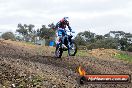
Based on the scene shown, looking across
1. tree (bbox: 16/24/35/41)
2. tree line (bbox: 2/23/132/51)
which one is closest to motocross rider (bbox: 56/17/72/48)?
tree line (bbox: 2/23/132/51)

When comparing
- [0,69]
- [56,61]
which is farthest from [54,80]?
[56,61]

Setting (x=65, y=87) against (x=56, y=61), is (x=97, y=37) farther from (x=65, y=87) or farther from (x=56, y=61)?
(x=65, y=87)

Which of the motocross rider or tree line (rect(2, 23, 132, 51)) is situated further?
tree line (rect(2, 23, 132, 51))

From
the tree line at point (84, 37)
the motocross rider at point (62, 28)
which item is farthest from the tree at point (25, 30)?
the motocross rider at point (62, 28)

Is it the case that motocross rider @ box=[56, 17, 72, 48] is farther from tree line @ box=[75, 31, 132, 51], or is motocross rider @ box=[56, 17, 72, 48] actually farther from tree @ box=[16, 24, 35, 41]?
tree @ box=[16, 24, 35, 41]

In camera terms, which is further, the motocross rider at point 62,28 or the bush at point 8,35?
the bush at point 8,35

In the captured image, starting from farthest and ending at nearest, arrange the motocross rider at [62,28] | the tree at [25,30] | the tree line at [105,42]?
1. the tree at [25,30]
2. the tree line at [105,42]
3. the motocross rider at [62,28]

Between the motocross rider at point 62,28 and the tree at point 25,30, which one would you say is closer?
the motocross rider at point 62,28

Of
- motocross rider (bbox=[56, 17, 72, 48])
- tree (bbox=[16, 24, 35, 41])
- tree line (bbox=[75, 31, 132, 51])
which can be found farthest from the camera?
tree (bbox=[16, 24, 35, 41])

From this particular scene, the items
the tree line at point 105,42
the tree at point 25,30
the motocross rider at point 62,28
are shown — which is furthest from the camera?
the tree at point 25,30

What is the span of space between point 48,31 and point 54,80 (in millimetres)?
45497

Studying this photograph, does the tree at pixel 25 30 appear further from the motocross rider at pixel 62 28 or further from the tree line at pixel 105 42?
the motocross rider at pixel 62 28

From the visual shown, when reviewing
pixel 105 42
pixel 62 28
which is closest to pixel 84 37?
pixel 105 42

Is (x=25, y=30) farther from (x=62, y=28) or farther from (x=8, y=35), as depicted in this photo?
(x=62, y=28)
